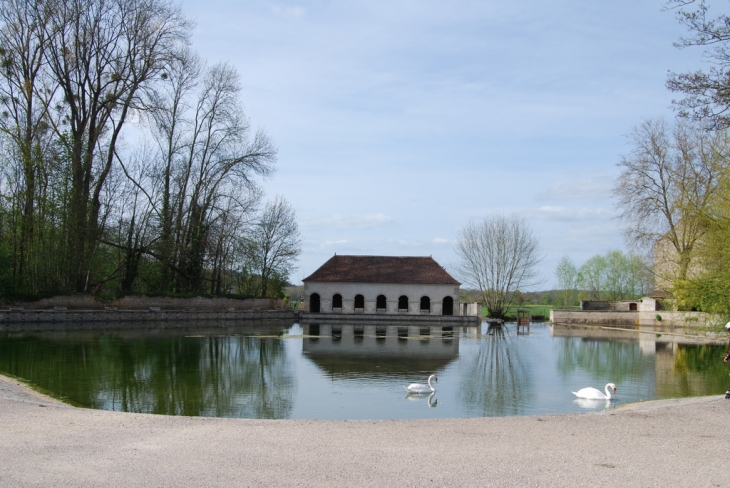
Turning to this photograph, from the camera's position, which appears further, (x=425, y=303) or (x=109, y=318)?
(x=425, y=303)

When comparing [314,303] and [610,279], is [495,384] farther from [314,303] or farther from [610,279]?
[610,279]

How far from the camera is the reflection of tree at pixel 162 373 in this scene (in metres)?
11.3

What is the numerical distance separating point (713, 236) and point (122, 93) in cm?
2571

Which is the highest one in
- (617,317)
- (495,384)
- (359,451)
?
(359,451)

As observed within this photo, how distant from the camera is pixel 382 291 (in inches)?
1783

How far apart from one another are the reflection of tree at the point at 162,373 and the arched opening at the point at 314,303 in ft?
74.2

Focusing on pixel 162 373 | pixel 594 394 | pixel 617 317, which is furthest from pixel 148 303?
pixel 617 317

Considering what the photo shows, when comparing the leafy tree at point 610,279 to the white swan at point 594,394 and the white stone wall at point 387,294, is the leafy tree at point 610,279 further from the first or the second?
the white swan at point 594,394

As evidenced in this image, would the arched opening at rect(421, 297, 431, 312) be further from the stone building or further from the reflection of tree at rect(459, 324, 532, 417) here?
the reflection of tree at rect(459, 324, 532, 417)

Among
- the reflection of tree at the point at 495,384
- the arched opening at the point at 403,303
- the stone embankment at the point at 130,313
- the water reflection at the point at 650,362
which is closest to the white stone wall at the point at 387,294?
the arched opening at the point at 403,303

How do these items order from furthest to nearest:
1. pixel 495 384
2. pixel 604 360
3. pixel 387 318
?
pixel 387 318
pixel 604 360
pixel 495 384

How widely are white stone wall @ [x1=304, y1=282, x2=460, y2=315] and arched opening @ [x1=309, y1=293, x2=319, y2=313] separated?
1.86 ft

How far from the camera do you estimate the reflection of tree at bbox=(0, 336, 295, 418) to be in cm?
1130

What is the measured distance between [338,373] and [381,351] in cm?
614
